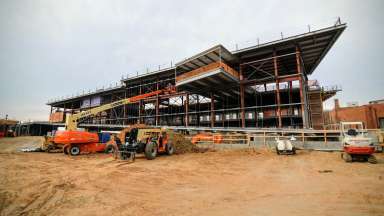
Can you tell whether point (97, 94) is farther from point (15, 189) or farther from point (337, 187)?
point (337, 187)

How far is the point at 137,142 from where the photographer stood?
1264cm

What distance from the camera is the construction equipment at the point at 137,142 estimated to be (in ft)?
40.4

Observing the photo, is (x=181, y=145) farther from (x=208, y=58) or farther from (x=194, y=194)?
(x=208, y=58)

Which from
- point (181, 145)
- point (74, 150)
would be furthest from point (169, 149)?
point (74, 150)

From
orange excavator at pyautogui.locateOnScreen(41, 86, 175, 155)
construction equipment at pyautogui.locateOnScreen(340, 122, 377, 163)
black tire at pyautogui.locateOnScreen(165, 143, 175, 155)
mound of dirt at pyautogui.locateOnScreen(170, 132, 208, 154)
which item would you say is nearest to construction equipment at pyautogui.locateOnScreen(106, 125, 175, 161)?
black tire at pyautogui.locateOnScreen(165, 143, 175, 155)

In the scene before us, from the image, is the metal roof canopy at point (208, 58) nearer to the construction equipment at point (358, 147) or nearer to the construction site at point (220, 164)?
the construction site at point (220, 164)

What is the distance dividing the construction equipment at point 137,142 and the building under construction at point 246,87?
38.3 ft

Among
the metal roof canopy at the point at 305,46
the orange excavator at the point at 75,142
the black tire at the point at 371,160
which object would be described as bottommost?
the black tire at the point at 371,160

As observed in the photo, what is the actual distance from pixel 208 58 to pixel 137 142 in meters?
16.4

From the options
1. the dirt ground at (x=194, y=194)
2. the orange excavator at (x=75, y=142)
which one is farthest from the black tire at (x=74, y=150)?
the dirt ground at (x=194, y=194)

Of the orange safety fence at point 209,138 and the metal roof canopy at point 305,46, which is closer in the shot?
the orange safety fence at point 209,138

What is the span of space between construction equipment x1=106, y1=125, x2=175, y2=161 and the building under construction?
11660 mm

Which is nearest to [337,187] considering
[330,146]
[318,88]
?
[330,146]

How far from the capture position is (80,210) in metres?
4.57
